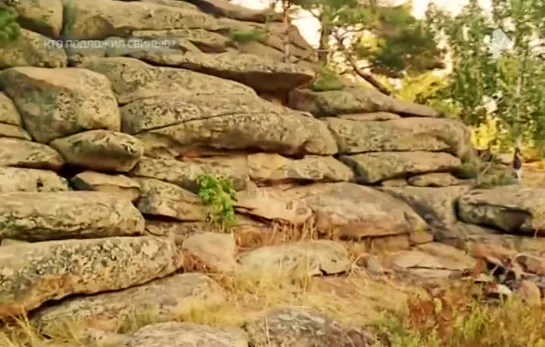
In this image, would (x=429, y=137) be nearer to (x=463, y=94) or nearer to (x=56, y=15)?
(x=463, y=94)

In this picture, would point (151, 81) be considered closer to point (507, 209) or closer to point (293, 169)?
point (293, 169)

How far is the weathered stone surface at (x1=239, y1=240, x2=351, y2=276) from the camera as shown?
764 centimetres

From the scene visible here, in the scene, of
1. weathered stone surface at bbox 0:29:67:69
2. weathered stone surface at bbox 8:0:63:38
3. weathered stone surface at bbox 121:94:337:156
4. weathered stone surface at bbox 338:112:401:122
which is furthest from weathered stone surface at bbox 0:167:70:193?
weathered stone surface at bbox 338:112:401:122

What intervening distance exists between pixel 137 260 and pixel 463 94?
876cm

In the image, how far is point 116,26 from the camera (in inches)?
434

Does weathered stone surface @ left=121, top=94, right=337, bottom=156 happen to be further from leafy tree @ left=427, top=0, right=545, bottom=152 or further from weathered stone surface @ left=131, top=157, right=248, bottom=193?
leafy tree @ left=427, top=0, right=545, bottom=152

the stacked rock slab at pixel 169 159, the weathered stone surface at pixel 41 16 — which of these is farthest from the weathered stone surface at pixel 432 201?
the weathered stone surface at pixel 41 16

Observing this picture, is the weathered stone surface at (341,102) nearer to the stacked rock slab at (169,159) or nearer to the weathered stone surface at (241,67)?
the stacked rock slab at (169,159)

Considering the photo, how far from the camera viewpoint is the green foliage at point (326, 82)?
1238cm

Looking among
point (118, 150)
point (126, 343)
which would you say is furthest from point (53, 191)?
point (126, 343)

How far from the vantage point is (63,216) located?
21.3 feet

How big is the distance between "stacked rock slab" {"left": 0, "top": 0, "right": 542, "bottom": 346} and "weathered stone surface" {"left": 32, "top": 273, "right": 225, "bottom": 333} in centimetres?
2

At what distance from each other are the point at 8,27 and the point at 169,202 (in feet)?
10.6

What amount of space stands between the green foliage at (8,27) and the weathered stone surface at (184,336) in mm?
5139
